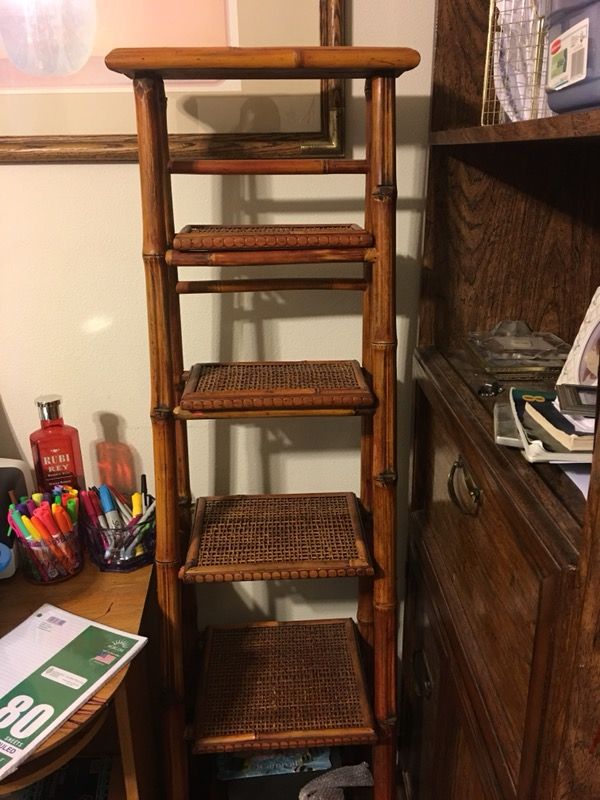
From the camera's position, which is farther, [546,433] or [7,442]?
[7,442]

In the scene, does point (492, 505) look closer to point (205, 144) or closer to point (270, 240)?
point (270, 240)

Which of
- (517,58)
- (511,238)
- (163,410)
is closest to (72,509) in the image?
(163,410)

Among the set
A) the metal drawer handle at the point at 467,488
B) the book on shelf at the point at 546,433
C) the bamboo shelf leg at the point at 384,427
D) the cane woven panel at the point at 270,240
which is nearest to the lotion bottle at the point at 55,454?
the cane woven panel at the point at 270,240

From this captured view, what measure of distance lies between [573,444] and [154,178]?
0.60 meters

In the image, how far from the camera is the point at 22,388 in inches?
49.4

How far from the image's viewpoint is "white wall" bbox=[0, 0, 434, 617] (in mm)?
1135

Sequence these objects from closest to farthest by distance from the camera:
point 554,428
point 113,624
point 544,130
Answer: point 544,130, point 554,428, point 113,624

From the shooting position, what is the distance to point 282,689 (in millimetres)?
1165

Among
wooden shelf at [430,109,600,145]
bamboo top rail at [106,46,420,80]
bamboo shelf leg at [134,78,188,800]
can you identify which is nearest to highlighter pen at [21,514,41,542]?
Result: bamboo shelf leg at [134,78,188,800]

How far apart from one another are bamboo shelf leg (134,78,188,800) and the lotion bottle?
0.30 metres

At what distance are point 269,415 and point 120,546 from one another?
0.39 metres

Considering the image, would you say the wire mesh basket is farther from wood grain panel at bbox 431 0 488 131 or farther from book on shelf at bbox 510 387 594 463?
book on shelf at bbox 510 387 594 463

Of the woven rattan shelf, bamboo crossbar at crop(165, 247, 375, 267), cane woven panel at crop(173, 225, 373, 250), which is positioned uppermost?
cane woven panel at crop(173, 225, 373, 250)

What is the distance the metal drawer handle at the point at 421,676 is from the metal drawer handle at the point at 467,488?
40 centimetres
